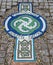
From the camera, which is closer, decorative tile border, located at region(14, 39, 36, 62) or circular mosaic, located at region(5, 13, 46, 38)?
decorative tile border, located at region(14, 39, 36, 62)

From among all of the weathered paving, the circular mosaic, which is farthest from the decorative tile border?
the circular mosaic

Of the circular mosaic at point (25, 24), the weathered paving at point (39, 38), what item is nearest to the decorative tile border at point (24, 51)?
the weathered paving at point (39, 38)

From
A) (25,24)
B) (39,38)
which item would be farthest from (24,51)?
(25,24)

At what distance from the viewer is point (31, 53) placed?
3541mm

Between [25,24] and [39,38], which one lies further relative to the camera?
A: [25,24]

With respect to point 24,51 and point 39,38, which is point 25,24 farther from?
point 24,51

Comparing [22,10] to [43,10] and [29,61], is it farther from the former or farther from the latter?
[29,61]

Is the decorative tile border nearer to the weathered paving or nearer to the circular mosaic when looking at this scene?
the weathered paving

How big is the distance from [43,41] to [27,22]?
548 mm

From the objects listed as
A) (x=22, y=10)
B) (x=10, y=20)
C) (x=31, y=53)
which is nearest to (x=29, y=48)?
(x=31, y=53)

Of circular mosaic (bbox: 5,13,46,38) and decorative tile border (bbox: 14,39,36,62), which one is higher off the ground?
circular mosaic (bbox: 5,13,46,38)

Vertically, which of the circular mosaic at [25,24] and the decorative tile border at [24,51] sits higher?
the circular mosaic at [25,24]

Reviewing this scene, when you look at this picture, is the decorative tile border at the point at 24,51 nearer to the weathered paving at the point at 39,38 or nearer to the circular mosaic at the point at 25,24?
the weathered paving at the point at 39,38

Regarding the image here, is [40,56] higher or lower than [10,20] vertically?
lower
